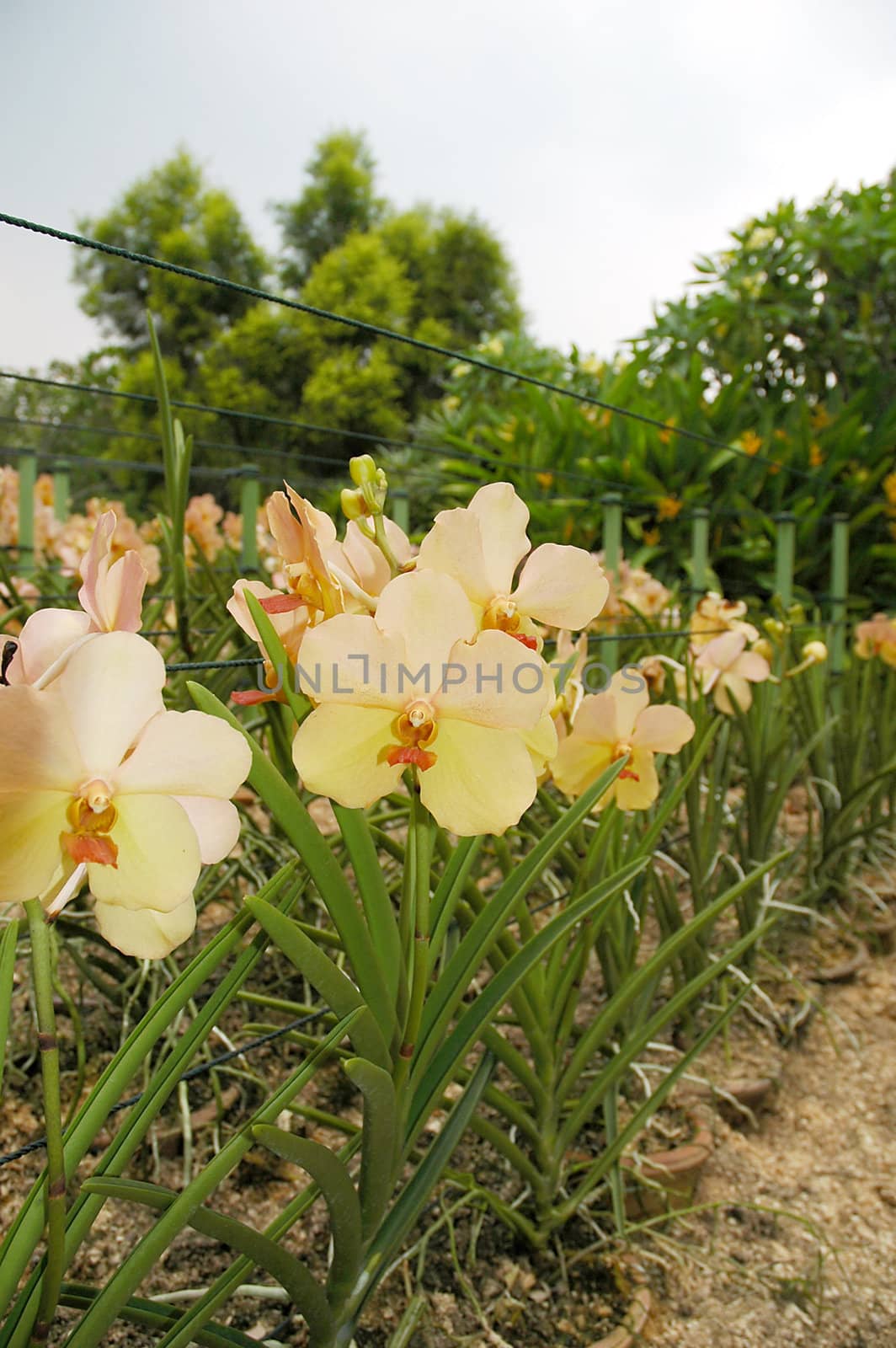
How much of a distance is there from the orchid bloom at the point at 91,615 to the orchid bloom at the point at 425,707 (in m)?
0.10

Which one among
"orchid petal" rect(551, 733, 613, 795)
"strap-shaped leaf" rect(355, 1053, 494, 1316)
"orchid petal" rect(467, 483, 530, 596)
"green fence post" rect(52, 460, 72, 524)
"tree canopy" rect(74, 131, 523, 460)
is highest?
"tree canopy" rect(74, 131, 523, 460)

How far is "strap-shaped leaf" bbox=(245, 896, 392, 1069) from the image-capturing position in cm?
53

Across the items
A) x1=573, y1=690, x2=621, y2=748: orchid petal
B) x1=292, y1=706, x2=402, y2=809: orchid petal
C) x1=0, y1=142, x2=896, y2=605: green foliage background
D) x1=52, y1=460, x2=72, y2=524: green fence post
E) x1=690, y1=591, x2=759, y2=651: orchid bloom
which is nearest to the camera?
x1=292, y1=706, x2=402, y2=809: orchid petal

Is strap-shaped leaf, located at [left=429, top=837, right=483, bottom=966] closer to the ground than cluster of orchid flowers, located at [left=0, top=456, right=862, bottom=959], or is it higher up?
closer to the ground

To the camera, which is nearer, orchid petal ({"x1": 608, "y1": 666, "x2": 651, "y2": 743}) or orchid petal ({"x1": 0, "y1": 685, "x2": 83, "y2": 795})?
orchid petal ({"x1": 0, "y1": 685, "x2": 83, "y2": 795})

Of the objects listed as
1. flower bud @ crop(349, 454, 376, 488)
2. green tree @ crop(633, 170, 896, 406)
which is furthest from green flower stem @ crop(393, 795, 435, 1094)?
green tree @ crop(633, 170, 896, 406)

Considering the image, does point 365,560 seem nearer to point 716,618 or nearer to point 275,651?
point 275,651

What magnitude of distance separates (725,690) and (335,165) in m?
17.3

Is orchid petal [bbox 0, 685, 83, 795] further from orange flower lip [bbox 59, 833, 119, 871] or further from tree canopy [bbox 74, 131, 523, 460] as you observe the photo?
tree canopy [bbox 74, 131, 523, 460]

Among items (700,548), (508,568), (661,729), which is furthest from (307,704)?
(700,548)

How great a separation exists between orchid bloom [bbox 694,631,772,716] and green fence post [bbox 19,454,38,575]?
1523mm

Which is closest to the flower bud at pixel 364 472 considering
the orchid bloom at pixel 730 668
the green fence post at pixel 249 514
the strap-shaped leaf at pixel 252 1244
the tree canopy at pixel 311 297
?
the strap-shaped leaf at pixel 252 1244

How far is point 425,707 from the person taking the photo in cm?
49

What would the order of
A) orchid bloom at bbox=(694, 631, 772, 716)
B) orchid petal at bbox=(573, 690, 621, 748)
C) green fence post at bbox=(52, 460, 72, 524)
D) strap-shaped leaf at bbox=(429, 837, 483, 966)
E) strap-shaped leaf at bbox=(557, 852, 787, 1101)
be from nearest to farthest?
strap-shaped leaf at bbox=(429, 837, 483, 966) < orchid petal at bbox=(573, 690, 621, 748) < strap-shaped leaf at bbox=(557, 852, 787, 1101) < orchid bloom at bbox=(694, 631, 772, 716) < green fence post at bbox=(52, 460, 72, 524)
